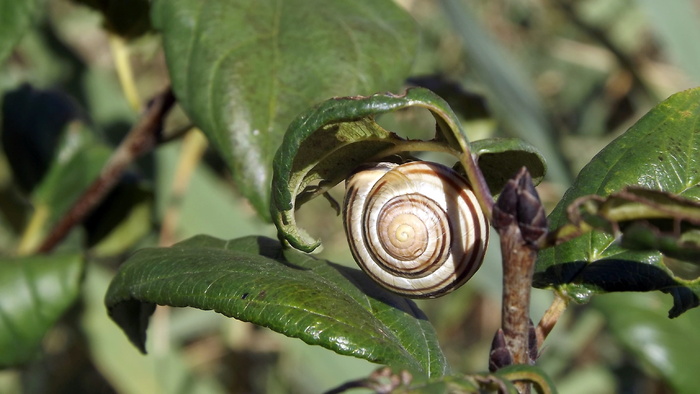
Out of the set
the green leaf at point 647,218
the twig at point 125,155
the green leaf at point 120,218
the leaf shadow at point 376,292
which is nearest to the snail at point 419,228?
the leaf shadow at point 376,292

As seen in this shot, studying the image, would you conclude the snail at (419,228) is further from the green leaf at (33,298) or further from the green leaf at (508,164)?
the green leaf at (33,298)

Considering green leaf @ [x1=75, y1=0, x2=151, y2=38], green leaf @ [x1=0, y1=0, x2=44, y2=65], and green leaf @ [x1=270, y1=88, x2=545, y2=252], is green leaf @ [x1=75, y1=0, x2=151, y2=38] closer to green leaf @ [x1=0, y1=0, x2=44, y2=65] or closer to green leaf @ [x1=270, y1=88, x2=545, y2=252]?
green leaf @ [x1=0, y1=0, x2=44, y2=65]

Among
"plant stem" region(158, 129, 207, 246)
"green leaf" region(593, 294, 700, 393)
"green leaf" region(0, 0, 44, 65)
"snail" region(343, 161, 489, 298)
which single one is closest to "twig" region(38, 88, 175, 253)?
"green leaf" region(0, 0, 44, 65)

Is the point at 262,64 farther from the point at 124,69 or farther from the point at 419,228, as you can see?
the point at 124,69

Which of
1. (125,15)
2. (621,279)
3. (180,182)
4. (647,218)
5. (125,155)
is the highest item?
(647,218)

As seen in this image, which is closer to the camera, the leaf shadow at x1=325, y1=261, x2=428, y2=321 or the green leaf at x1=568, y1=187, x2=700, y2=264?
the green leaf at x1=568, y1=187, x2=700, y2=264

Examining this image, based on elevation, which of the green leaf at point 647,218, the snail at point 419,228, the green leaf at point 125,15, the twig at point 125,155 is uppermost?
the green leaf at point 647,218

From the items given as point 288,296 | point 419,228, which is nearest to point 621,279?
point 419,228
